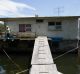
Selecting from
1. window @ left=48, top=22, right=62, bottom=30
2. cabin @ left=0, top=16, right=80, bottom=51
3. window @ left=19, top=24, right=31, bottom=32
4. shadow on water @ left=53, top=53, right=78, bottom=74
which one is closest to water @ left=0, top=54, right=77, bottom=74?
shadow on water @ left=53, top=53, right=78, bottom=74

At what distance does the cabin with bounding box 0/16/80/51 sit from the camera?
24.4 metres

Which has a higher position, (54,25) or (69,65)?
(54,25)

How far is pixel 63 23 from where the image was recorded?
25609 millimetres

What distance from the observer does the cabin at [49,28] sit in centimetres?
2439

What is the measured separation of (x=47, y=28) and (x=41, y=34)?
1007 mm

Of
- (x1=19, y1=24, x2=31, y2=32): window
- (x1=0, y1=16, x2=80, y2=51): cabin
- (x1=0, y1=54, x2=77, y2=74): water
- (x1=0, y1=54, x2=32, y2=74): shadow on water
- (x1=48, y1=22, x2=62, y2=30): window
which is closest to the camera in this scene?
(x1=0, y1=54, x2=77, y2=74): water

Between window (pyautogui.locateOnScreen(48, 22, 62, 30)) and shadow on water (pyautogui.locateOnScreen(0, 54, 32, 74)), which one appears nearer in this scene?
shadow on water (pyautogui.locateOnScreen(0, 54, 32, 74))

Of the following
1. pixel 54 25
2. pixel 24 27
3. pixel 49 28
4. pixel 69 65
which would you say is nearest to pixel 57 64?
pixel 69 65

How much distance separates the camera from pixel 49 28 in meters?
25.7

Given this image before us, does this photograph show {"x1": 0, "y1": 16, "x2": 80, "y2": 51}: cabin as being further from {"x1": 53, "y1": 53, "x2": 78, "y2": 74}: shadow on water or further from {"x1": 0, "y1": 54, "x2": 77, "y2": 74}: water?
{"x1": 0, "y1": 54, "x2": 77, "y2": 74}: water

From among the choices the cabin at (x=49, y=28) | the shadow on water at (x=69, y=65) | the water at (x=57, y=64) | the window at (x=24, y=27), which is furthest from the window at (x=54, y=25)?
the water at (x=57, y=64)

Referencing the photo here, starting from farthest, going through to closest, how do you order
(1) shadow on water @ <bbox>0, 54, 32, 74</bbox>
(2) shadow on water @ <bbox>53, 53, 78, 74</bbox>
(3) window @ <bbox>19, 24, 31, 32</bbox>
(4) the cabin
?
(3) window @ <bbox>19, 24, 31, 32</bbox>
(4) the cabin
(1) shadow on water @ <bbox>0, 54, 32, 74</bbox>
(2) shadow on water @ <bbox>53, 53, 78, 74</bbox>

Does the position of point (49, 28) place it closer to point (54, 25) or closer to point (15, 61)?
point (54, 25)

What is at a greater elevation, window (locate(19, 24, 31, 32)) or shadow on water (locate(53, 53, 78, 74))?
window (locate(19, 24, 31, 32))
